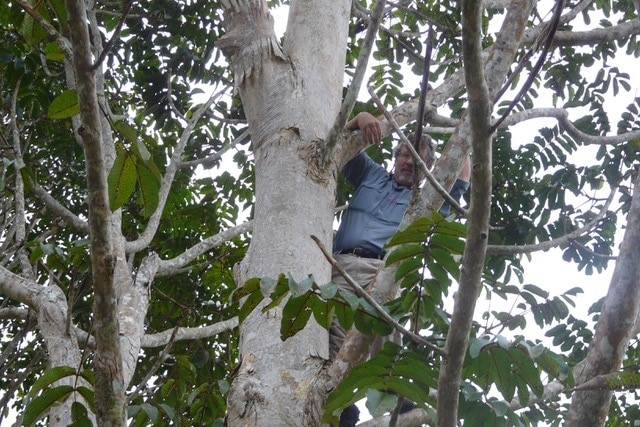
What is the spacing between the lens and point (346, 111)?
2.47 m

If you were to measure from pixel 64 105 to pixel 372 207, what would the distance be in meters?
1.77

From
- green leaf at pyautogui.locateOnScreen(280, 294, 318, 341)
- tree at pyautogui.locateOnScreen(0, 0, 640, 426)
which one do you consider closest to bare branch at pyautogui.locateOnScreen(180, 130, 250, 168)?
tree at pyautogui.locateOnScreen(0, 0, 640, 426)

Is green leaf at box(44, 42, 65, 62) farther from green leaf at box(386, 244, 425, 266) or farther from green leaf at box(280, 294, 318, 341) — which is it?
green leaf at box(386, 244, 425, 266)

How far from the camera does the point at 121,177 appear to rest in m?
1.86

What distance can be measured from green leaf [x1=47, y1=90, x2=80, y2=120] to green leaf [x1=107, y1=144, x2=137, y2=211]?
0.44 ft

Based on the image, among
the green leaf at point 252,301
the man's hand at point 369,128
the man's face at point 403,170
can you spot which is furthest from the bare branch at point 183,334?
the green leaf at point 252,301

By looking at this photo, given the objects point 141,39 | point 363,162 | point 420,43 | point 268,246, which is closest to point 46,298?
point 363,162

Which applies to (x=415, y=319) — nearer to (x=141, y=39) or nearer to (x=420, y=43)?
(x=420, y=43)

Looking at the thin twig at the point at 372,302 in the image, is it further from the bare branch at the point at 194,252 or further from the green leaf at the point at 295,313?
the bare branch at the point at 194,252

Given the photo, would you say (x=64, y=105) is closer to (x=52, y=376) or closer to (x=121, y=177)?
(x=121, y=177)

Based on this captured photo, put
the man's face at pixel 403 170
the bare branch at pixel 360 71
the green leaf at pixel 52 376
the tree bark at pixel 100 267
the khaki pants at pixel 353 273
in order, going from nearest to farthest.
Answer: the tree bark at pixel 100 267 < the green leaf at pixel 52 376 < the bare branch at pixel 360 71 < the khaki pants at pixel 353 273 < the man's face at pixel 403 170

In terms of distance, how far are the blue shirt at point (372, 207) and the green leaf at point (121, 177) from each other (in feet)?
4.80

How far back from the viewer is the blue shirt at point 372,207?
323 centimetres

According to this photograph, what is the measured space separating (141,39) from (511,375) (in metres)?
4.13
